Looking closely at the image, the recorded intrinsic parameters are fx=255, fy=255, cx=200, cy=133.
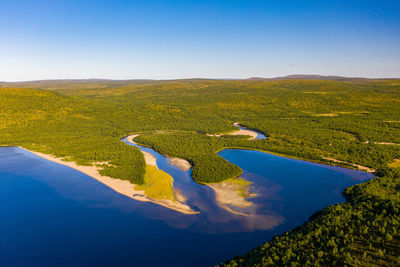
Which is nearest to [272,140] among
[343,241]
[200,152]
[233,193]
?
[200,152]

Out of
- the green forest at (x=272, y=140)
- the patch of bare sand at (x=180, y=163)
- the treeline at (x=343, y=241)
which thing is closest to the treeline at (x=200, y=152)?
the green forest at (x=272, y=140)

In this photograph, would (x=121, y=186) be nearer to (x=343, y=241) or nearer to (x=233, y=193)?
(x=233, y=193)

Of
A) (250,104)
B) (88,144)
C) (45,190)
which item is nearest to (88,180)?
(45,190)

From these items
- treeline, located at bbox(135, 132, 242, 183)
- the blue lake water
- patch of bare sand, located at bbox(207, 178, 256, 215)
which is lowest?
the blue lake water

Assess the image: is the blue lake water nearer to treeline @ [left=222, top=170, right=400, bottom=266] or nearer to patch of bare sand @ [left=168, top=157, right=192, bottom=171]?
patch of bare sand @ [left=168, top=157, right=192, bottom=171]

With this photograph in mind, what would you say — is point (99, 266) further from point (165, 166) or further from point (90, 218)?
point (165, 166)

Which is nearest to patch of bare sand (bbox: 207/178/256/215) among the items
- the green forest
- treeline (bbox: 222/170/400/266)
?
the green forest

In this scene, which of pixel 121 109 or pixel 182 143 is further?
pixel 121 109
